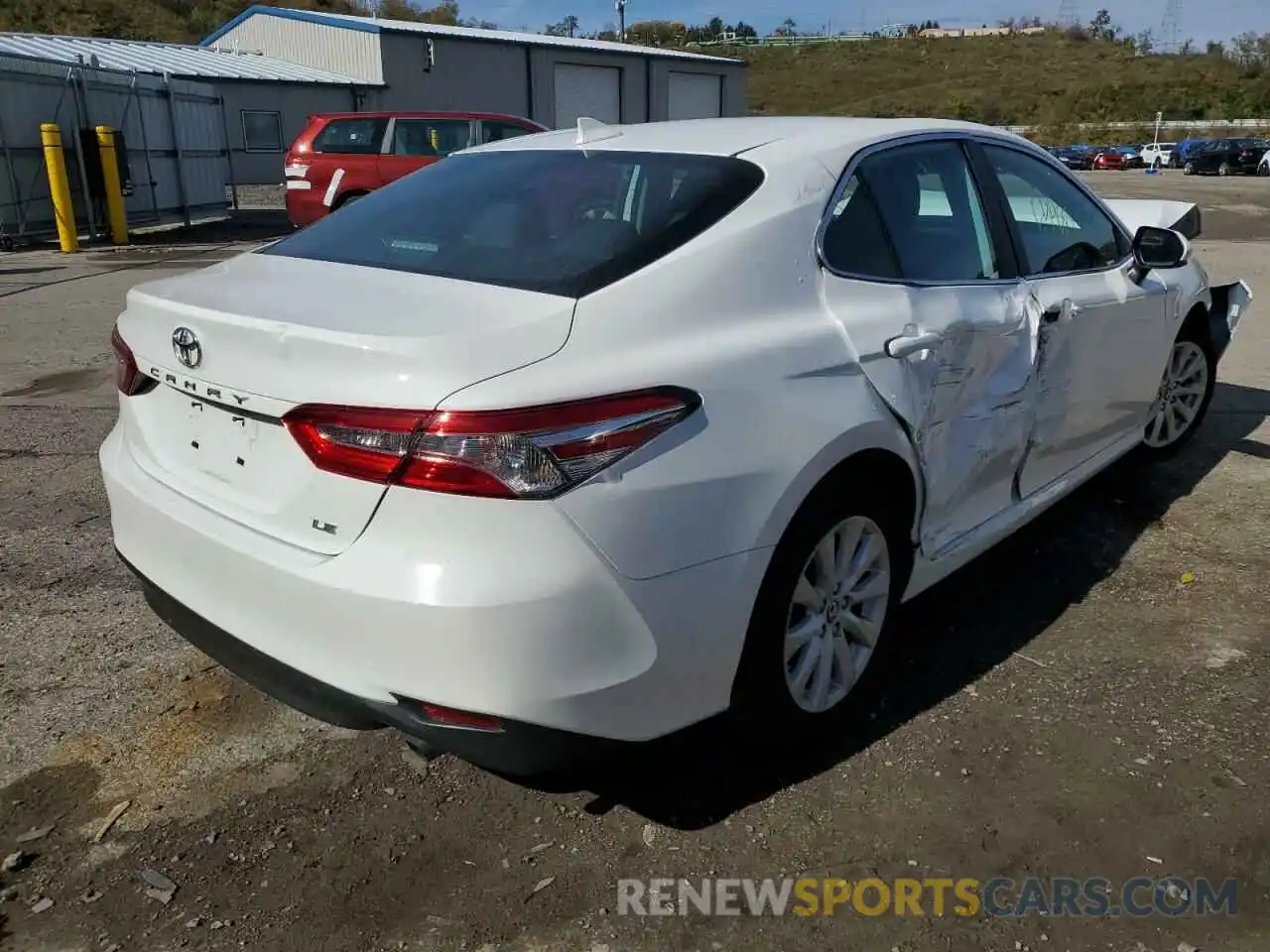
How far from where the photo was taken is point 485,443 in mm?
1938

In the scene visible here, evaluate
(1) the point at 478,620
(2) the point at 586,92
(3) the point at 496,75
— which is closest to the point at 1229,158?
(2) the point at 586,92

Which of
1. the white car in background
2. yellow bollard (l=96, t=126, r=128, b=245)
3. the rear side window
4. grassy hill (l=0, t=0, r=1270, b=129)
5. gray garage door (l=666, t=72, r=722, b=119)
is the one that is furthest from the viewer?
grassy hill (l=0, t=0, r=1270, b=129)

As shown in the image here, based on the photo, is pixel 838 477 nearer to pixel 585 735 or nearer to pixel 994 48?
pixel 585 735

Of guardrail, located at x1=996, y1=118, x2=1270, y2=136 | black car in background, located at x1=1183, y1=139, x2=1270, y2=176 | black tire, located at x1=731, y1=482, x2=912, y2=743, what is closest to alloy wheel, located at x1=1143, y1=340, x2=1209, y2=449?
black tire, located at x1=731, y1=482, x2=912, y2=743

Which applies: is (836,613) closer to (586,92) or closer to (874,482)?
(874,482)

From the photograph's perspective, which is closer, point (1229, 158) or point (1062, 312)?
point (1062, 312)

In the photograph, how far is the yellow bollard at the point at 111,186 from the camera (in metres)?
15.7

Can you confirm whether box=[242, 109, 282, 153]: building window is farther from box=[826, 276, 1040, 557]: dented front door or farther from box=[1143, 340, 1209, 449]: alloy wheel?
box=[826, 276, 1040, 557]: dented front door

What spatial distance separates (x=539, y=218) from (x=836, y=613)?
133 centimetres

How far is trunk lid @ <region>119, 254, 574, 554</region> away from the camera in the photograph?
2020 mm

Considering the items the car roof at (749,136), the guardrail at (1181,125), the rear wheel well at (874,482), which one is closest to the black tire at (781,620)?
the rear wheel well at (874,482)

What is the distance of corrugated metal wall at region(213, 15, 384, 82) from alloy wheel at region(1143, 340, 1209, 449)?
28568mm

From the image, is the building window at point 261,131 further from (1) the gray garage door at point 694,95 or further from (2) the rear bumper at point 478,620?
(2) the rear bumper at point 478,620

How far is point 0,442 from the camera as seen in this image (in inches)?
213
